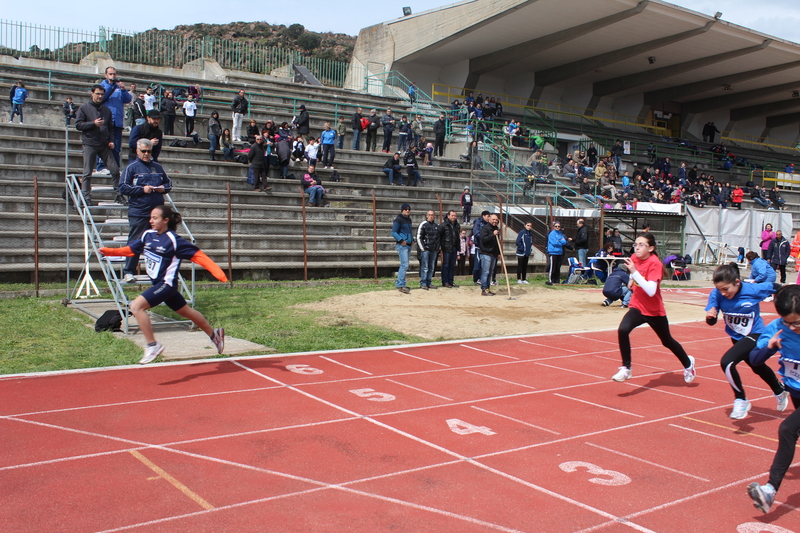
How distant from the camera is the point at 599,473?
5016 mm

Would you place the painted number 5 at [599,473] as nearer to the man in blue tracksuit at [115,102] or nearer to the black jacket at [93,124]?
the black jacket at [93,124]

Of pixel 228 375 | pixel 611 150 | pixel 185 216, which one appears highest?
pixel 611 150

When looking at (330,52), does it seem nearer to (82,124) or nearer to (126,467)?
(82,124)

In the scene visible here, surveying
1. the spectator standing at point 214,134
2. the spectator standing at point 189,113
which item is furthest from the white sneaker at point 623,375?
the spectator standing at point 189,113

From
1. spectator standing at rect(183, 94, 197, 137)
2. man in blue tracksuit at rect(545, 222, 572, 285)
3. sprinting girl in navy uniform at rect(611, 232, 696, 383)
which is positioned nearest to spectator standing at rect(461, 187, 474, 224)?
man in blue tracksuit at rect(545, 222, 572, 285)

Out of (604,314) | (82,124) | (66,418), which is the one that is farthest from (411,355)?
(82,124)

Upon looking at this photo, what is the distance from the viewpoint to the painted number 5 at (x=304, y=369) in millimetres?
7916

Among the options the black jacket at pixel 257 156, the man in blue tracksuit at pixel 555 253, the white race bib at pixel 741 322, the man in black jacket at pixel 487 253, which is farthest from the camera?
the man in blue tracksuit at pixel 555 253

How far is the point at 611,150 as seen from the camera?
35281 mm

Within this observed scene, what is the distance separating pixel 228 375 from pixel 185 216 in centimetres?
1051

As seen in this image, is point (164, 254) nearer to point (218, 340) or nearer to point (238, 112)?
point (218, 340)

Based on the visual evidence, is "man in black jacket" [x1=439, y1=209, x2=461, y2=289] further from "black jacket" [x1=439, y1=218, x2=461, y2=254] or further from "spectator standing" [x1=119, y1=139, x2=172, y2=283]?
"spectator standing" [x1=119, y1=139, x2=172, y2=283]

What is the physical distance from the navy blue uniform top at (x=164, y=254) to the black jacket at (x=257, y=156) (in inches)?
446

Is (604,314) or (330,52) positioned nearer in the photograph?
(604,314)
